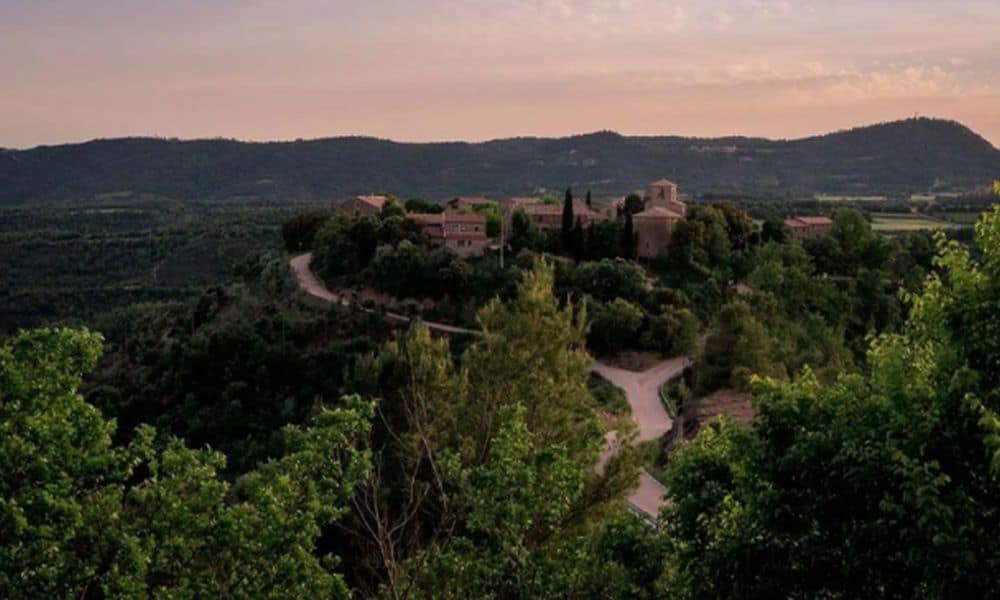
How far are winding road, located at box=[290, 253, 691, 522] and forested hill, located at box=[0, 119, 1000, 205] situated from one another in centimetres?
11364

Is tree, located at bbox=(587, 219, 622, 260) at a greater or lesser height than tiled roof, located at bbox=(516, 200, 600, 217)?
lesser

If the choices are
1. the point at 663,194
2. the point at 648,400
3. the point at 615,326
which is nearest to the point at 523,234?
the point at 615,326

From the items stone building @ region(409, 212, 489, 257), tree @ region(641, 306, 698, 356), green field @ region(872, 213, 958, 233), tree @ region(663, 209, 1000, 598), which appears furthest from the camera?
green field @ region(872, 213, 958, 233)

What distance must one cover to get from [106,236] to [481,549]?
327 feet

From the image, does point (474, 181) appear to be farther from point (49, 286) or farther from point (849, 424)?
point (849, 424)

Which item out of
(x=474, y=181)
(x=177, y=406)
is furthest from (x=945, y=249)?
(x=474, y=181)

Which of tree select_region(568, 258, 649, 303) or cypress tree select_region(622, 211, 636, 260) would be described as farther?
cypress tree select_region(622, 211, 636, 260)

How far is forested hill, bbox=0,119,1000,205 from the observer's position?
164375 millimetres

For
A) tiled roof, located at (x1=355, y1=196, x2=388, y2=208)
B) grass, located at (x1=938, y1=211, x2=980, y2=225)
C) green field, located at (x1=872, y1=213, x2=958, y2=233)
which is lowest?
green field, located at (x1=872, y1=213, x2=958, y2=233)

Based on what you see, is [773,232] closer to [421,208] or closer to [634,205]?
[634,205]

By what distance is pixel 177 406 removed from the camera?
39031 millimetres

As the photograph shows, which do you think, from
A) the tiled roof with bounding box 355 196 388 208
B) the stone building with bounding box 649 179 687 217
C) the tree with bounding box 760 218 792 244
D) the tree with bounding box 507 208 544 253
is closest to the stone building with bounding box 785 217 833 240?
the tree with bounding box 760 218 792 244

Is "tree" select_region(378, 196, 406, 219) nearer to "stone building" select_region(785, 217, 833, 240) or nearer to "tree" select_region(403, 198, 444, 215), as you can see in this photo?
"tree" select_region(403, 198, 444, 215)

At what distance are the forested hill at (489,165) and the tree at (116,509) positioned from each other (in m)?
154
